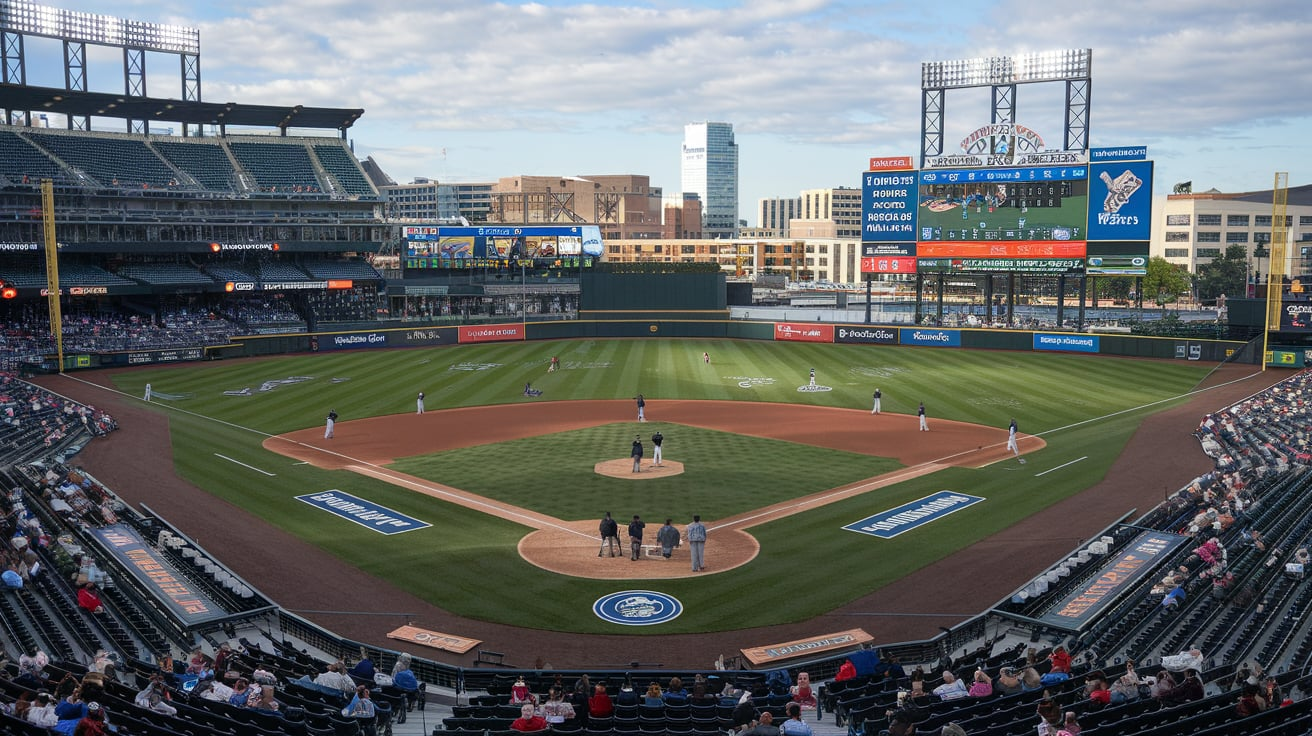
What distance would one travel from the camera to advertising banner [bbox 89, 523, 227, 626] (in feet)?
57.5

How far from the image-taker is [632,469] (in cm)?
3092

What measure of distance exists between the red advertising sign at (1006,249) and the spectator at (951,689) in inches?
2044

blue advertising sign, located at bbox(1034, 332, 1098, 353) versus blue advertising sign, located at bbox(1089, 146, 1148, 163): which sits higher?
blue advertising sign, located at bbox(1089, 146, 1148, 163)

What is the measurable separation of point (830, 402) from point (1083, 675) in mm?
32021

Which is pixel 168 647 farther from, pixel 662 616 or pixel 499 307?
pixel 499 307

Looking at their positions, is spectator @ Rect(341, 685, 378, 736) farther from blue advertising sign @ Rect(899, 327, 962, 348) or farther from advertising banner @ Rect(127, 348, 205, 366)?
blue advertising sign @ Rect(899, 327, 962, 348)

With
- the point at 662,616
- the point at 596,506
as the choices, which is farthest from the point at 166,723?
the point at 596,506

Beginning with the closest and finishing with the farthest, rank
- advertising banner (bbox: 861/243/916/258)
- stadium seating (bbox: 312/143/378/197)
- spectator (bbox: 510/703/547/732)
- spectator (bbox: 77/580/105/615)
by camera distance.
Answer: spectator (bbox: 510/703/547/732) → spectator (bbox: 77/580/105/615) → advertising banner (bbox: 861/243/916/258) → stadium seating (bbox: 312/143/378/197)

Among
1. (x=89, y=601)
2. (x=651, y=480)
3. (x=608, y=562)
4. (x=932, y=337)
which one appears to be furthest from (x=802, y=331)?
(x=89, y=601)

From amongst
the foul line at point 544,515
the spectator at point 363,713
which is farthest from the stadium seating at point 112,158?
the spectator at point 363,713

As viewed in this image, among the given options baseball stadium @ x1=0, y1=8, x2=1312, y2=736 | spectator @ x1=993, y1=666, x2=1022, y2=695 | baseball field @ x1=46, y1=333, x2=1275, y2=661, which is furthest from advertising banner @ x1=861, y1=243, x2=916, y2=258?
spectator @ x1=993, y1=666, x2=1022, y2=695

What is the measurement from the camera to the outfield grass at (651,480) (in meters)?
27.0

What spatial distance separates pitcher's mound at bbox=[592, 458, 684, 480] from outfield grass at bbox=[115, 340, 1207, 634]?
1.09 m

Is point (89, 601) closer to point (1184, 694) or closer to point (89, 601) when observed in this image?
point (89, 601)
